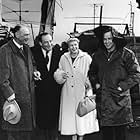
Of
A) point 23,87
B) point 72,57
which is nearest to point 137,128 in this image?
point 72,57

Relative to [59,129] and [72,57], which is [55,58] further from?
[59,129]

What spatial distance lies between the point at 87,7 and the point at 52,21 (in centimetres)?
89

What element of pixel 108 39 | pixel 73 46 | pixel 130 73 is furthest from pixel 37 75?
pixel 130 73

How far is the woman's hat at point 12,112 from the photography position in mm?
2404

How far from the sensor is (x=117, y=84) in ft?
8.20

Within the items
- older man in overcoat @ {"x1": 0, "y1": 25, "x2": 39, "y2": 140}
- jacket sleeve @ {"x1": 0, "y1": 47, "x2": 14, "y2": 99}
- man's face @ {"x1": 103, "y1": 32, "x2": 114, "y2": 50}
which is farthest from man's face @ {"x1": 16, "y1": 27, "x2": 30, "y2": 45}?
man's face @ {"x1": 103, "y1": 32, "x2": 114, "y2": 50}

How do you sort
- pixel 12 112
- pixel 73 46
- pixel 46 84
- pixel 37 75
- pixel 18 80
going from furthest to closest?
1. pixel 46 84
2. pixel 73 46
3. pixel 37 75
4. pixel 18 80
5. pixel 12 112

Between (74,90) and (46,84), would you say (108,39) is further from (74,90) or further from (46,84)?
(46,84)

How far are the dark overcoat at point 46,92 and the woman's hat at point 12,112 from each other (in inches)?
19.9

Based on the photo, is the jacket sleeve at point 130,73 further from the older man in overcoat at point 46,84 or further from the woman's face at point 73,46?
the older man in overcoat at point 46,84

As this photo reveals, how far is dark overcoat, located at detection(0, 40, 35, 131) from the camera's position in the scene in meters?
2.50

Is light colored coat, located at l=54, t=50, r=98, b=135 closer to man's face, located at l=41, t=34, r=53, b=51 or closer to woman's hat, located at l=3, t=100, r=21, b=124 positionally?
man's face, located at l=41, t=34, r=53, b=51

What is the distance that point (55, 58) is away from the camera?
2969 millimetres

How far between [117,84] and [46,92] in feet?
2.57
